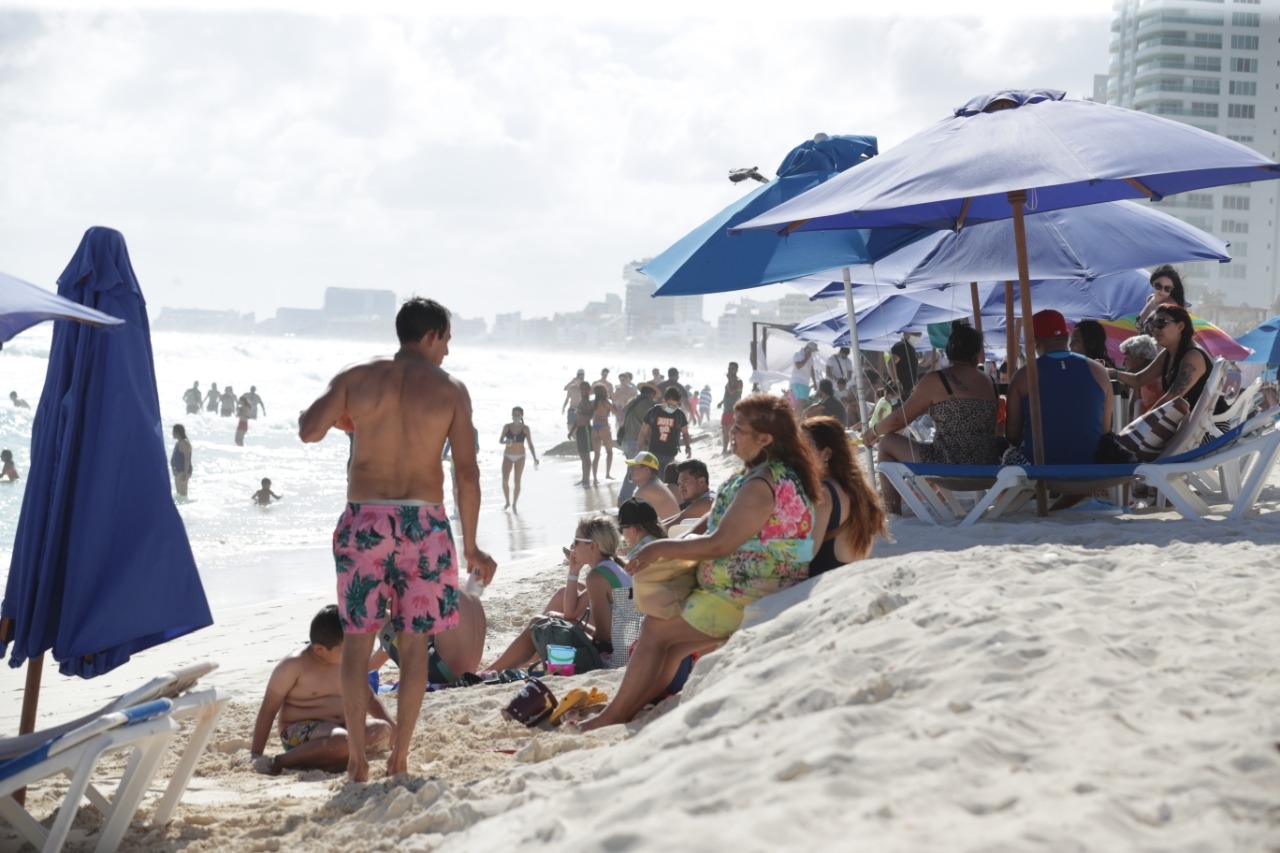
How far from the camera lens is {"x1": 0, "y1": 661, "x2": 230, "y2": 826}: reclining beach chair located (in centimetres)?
355

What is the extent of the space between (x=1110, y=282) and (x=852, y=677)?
7.93 meters

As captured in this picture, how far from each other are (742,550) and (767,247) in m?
3.19

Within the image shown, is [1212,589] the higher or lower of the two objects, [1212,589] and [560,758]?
the higher

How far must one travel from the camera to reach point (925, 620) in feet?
11.2

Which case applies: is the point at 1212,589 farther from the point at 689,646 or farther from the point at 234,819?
the point at 234,819

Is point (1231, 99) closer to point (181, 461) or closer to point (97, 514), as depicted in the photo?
point (181, 461)

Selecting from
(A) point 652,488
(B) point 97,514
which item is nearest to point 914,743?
(B) point 97,514

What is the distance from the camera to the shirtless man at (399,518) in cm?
385

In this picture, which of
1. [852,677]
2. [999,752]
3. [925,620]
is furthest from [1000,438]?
[999,752]

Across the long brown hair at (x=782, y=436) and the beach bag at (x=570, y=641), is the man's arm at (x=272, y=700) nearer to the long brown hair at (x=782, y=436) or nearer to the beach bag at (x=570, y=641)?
the beach bag at (x=570, y=641)

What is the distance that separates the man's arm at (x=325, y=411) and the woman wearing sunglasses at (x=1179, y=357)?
441 centimetres

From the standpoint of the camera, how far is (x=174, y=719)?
361cm

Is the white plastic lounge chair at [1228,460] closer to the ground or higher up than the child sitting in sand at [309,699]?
higher up

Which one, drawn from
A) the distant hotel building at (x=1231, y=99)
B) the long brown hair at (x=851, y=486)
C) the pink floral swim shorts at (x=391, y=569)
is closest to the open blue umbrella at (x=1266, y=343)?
the long brown hair at (x=851, y=486)
